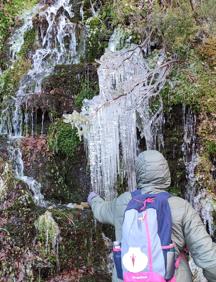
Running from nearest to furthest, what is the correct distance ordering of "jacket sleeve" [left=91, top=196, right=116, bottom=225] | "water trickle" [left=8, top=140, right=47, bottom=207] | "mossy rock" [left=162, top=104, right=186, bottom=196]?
"jacket sleeve" [left=91, top=196, right=116, bottom=225]
"mossy rock" [left=162, top=104, right=186, bottom=196]
"water trickle" [left=8, top=140, right=47, bottom=207]

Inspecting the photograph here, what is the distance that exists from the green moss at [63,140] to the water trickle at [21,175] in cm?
54

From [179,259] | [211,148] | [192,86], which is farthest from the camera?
[192,86]

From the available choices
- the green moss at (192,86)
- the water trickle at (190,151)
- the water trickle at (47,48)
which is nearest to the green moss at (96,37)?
the water trickle at (47,48)

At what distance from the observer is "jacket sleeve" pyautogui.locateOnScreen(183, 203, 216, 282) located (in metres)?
2.78

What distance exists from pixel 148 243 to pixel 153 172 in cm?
45

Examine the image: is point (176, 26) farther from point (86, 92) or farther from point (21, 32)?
point (21, 32)

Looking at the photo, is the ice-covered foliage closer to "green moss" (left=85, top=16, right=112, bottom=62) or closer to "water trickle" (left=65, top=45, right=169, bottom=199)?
"water trickle" (left=65, top=45, right=169, bottom=199)

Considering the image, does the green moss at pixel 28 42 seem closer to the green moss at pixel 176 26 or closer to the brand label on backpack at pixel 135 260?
the green moss at pixel 176 26

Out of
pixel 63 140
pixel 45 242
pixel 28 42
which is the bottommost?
pixel 45 242

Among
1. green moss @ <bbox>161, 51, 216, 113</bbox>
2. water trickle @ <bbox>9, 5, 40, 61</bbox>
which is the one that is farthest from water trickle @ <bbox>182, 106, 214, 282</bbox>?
water trickle @ <bbox>9, 5, 40, 61</bbox>

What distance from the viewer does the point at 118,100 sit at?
5332 millimetres

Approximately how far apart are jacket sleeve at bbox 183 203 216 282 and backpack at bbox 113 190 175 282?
115 millimetres

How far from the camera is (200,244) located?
2791 mm

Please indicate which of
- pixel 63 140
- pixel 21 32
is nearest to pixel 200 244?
pixel 63 140
